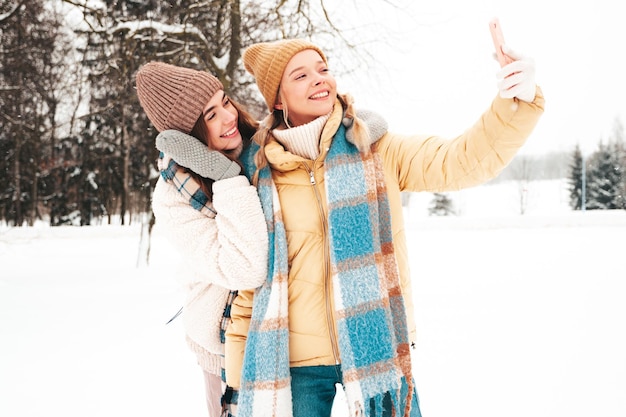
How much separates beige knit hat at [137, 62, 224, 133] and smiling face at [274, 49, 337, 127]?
324 mm

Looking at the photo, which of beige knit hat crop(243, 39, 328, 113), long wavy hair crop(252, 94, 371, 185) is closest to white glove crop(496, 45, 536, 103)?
long wavy hair crop(252, 94, 371, 185)

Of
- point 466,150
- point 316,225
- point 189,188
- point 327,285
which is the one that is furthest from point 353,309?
point 189,188

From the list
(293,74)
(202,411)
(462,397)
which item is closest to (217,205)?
(293,74)

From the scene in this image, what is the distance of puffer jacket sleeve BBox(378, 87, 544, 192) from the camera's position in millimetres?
1312

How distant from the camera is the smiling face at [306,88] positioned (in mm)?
1707

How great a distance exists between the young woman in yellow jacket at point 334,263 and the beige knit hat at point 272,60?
0.13 meters

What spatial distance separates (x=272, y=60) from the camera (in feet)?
5.89

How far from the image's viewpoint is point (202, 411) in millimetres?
3553

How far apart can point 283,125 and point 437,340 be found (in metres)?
3.80

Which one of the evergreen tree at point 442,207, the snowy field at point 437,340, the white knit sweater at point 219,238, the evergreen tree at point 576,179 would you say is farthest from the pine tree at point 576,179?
the white knit sweater at point 219,238

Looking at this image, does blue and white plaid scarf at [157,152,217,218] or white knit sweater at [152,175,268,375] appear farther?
blue and white plaid scarf at [157,152,217,218]

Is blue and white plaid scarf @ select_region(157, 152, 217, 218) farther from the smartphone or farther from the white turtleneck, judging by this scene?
the smartphone

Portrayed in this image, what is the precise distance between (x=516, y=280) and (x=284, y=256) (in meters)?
7.18

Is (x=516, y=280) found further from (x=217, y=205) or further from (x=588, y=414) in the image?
(x=217, y=205)
